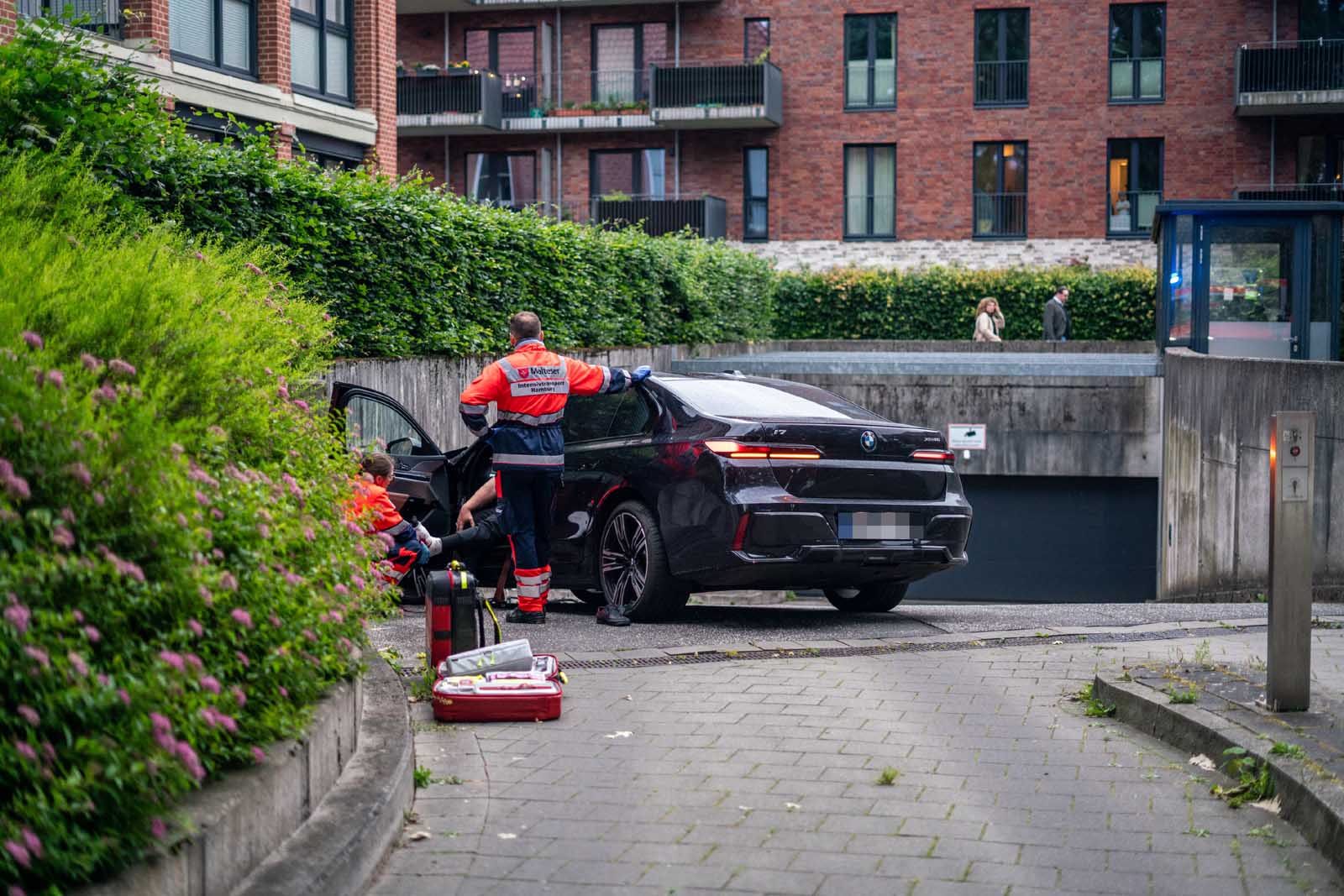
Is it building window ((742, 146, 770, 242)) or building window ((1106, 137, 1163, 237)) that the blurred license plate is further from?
building window ((742, 146, 770, 242))

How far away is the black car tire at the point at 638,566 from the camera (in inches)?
396

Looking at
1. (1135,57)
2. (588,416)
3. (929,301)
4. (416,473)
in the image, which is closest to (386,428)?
(416,473)

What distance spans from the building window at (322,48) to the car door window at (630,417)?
14313 millimetres

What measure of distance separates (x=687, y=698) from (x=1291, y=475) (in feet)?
9.25

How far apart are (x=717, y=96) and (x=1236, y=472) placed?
29115 mm

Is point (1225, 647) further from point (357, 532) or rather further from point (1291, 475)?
point (357, 532)

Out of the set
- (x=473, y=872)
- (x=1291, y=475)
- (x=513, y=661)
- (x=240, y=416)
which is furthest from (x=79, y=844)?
(x=1291, y=475)

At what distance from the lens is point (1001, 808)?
19.2 feet

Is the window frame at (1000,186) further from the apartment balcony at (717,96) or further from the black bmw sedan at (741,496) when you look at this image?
the black bmw sedan at (741,496)

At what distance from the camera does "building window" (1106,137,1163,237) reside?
40.8m

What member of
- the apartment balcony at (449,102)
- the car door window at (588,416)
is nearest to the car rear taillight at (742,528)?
the car door window at (588,416)

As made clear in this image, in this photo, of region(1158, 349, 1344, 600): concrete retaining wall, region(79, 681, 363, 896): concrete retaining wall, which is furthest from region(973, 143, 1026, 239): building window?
region(79, 681, 363, 896): concrete retaining wall

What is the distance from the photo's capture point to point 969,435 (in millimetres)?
22578

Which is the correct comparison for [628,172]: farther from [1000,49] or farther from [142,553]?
[142,553]
